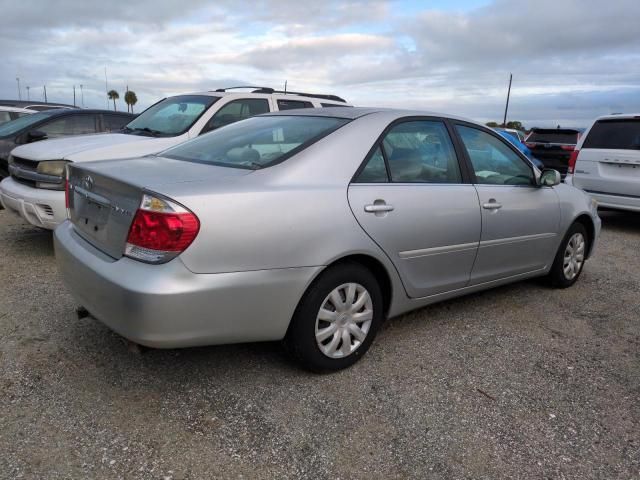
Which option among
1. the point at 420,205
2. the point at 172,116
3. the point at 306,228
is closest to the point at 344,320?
the point at 306,228

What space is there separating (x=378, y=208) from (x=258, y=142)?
0.88m

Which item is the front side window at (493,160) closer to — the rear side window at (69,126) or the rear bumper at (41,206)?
the rear bumper at (41,206)

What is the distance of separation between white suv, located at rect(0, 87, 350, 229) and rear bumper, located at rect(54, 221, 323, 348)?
2.41 metres

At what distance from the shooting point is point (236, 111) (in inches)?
254

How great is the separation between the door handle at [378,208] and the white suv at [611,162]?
597 cm

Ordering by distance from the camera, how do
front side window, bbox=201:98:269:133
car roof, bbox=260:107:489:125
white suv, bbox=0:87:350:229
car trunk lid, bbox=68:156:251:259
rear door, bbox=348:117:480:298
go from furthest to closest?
front side window, bbox=201:98:269:133 < white suv, bbox=0:87:350:229 < car roof, bbox=260:107:489:125 < rear door, bbox=348:117:480:298 < car trunk lid, bbox=68:156:251:259

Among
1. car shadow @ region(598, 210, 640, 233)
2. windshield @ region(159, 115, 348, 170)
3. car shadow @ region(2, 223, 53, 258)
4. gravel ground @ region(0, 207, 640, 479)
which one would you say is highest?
windshield @ region(159, 115, 348, 170)

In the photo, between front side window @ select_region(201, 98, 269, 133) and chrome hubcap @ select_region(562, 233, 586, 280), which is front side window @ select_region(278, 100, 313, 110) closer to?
front side window @ select_region(201, 98, 269, 133)

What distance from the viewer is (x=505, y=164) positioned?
4.16m

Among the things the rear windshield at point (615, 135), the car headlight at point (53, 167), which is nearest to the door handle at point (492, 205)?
the car headlight at point (53, 167)

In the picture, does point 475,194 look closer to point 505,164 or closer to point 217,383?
point 505,164

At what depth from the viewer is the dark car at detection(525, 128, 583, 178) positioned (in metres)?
13.1

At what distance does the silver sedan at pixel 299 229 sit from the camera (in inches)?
97.8

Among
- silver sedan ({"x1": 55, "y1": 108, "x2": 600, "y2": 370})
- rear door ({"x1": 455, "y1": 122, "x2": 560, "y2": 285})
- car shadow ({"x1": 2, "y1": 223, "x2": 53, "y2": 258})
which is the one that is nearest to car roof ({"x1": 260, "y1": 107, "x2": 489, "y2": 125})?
silver sedan ({"x1": 55, "y1": 108, "x2": 600, "y2": 370})
